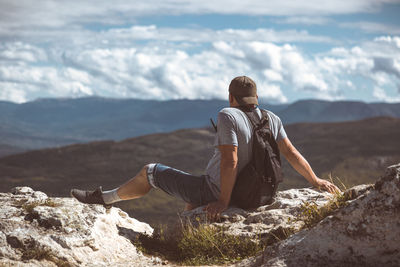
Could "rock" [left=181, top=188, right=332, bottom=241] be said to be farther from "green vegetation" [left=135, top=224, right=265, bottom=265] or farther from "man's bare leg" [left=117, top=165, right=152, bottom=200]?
"man's bare leg" [left=117, top=165, right=152, bottom=200]

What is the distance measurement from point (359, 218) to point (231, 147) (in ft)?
4.87

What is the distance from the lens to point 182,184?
5652 millimetres

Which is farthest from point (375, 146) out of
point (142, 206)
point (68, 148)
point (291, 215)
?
point (291, 215)

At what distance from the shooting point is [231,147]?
504cm

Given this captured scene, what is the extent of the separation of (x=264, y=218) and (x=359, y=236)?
1537 millimetres

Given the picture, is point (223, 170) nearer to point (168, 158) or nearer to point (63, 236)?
point (63, 236)

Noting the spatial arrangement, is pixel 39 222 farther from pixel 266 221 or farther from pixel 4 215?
pixel 266 221

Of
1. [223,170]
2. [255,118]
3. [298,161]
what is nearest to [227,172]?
[223,170]

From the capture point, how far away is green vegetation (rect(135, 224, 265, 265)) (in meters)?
5.18

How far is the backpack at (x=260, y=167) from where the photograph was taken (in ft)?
17.1

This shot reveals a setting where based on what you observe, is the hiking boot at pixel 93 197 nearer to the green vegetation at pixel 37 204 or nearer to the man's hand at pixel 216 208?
the green vegetation at pixel 37 204

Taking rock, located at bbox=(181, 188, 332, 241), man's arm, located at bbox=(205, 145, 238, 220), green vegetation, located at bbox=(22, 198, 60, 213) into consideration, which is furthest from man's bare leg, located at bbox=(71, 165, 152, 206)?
man's arm, located at bbox=(205, 145, 238, 220)

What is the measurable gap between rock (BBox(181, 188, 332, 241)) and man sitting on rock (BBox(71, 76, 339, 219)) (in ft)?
0.56

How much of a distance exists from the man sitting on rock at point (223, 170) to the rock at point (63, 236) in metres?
0.47
